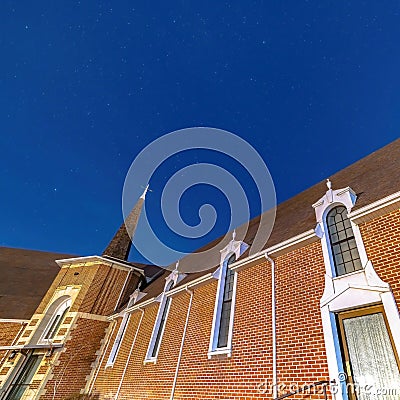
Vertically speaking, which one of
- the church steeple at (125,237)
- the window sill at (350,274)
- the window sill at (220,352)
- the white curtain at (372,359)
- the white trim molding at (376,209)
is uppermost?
the church steeple at (125,237)

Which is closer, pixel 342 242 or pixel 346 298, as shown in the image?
pixel 346 298

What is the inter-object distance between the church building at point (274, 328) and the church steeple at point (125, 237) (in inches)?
230

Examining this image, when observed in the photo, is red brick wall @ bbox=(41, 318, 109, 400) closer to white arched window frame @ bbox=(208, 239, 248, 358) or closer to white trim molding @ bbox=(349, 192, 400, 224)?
white arched window frame @ bbox=(208, 239, 248, 358)

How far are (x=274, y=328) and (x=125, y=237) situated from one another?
1834cm

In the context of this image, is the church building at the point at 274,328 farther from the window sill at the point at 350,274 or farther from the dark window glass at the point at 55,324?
the dark window glass at the point at 55,324

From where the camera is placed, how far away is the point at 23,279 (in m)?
20.6

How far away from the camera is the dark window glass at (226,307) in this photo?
8.36 metres

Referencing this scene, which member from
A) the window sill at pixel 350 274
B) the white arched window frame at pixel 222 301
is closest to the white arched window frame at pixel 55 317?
the white arched window frame at pixel 222 301

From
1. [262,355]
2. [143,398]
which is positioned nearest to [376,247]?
[262,355]

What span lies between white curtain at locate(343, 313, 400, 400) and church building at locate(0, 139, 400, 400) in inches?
0.7

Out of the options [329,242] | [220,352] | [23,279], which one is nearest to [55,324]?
[23,279]

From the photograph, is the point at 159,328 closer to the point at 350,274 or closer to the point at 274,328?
the point at 274,328

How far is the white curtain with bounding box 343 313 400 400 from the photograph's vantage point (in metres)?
4.54

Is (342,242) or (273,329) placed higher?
(342,242)
